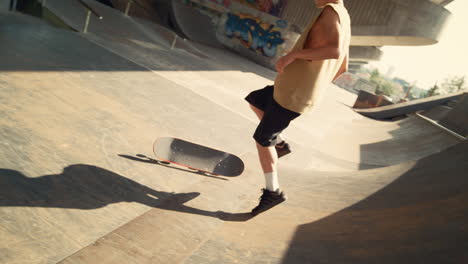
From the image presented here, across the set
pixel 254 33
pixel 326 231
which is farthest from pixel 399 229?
pixel 254 33

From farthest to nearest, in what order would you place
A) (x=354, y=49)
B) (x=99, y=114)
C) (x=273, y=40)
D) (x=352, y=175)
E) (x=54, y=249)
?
(x=354, y=49)
(x=273, y=40)
(x=352, y=175)
(x=99, y=114)
(x=54, y=249)

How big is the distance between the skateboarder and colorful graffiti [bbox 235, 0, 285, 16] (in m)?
24.0

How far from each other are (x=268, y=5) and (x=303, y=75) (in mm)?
24409

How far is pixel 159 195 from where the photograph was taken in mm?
2143

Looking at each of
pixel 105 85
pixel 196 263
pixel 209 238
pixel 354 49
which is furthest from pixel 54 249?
pixel 354 49

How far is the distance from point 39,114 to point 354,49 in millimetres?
36629

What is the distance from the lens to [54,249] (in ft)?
4.52

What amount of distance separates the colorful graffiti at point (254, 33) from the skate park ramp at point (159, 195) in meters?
18.8

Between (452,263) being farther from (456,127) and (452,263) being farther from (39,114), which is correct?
(456,127)

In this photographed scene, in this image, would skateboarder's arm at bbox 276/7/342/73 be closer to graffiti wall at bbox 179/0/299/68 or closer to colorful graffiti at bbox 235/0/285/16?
graffiti wall at bbox 179/0/299/68

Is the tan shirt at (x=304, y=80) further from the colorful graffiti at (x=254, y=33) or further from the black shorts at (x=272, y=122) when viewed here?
the colorful graffiti at (x=254, y=33)

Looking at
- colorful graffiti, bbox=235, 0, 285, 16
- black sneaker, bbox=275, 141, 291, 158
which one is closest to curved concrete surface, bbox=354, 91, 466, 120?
black sneaker, bbox=275, 141, 291, 158

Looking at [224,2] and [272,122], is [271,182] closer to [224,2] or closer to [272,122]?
[272,122]

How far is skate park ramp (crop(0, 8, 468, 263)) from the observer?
1.51 m
